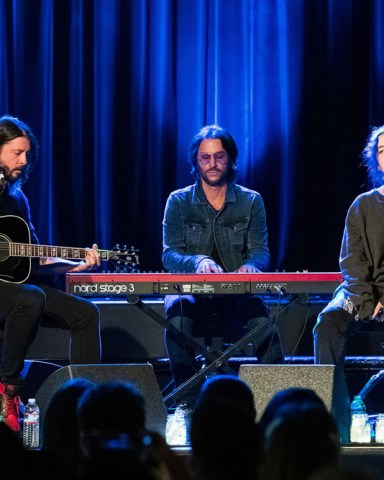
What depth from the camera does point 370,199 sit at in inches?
230

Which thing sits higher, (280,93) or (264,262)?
(280,93)

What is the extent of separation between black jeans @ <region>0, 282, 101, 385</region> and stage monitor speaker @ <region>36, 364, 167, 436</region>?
57 centimetres

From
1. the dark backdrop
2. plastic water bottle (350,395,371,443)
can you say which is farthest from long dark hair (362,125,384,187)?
plastic water bottle (350,395,371,443)

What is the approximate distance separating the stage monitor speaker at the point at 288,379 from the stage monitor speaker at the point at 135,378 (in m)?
0.45

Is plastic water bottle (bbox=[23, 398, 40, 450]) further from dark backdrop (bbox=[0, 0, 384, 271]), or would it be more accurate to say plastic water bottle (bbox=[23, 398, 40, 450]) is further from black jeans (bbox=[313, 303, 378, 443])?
dark backdrop (bbox=[0, 0, 384, 271])

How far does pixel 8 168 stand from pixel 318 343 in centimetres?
214

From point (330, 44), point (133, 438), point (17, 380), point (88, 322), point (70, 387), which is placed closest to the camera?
point (133, 438)

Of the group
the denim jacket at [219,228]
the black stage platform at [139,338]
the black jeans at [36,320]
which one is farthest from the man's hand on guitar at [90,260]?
the black stage platform at [139,338]

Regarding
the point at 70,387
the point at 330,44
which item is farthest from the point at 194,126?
the point at 70,387

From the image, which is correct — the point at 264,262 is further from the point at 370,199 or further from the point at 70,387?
the point at 70,387

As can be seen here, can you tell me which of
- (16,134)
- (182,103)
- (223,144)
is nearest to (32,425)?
(16,134)

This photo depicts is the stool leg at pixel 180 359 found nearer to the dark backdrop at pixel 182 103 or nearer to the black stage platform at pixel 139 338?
the black stage platform at pixel 139 338

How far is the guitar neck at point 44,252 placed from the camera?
18.4 feet

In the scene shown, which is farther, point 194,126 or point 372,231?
point 194,126
